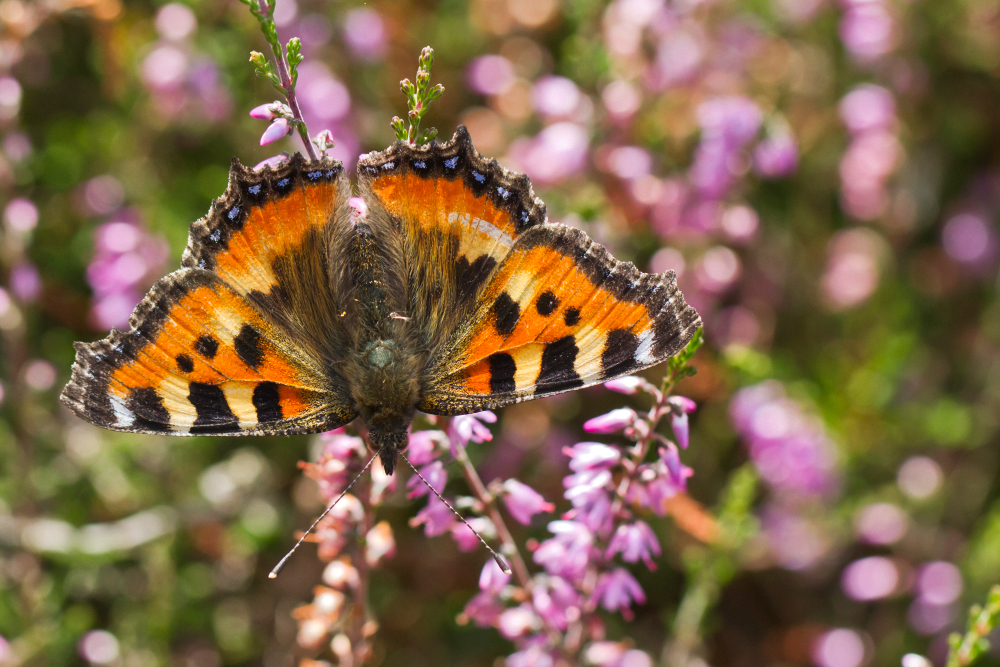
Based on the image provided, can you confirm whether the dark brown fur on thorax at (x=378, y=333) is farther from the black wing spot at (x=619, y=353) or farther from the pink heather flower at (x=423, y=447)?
the black wing spot at (x=619, y=353)

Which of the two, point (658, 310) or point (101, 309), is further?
point (101, 309)

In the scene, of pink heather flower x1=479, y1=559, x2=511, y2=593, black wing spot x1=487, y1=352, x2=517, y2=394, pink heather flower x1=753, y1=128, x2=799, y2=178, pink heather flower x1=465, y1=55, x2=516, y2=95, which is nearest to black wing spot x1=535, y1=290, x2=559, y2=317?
black wing spot x1=487, y1=352, x2=517, y2=394

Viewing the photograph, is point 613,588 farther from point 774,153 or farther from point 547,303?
point 774,153

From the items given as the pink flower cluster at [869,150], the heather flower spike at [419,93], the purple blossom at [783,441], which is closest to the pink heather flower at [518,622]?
the heather flower spike at [419,93]

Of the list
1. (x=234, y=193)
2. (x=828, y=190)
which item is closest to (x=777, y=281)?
(x=828, y=190)

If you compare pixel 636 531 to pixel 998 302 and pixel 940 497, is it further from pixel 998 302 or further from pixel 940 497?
pixel 998 302

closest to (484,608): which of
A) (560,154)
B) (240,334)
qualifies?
(240,334)

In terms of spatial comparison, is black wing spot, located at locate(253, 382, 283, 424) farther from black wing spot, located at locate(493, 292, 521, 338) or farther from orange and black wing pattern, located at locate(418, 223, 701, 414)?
black wing spot, located at locate(493, 292, 521, 338)
